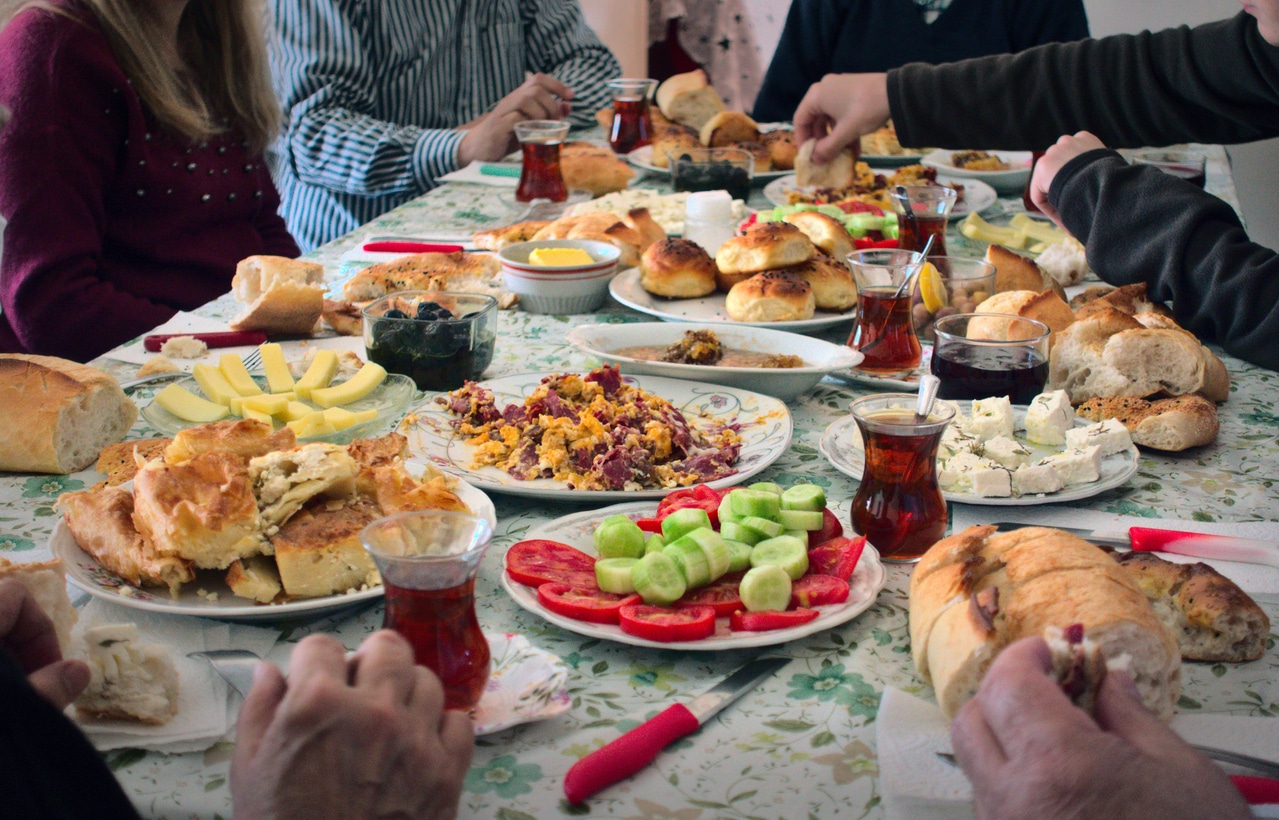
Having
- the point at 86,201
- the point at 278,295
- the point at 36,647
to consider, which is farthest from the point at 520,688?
the point at 86,201

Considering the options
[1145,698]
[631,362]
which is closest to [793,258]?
[631,362]

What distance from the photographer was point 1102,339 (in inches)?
72.3

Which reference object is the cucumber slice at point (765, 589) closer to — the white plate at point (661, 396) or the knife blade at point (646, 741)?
the knife blade at point (646, 741)

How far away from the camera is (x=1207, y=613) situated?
3.61 feet

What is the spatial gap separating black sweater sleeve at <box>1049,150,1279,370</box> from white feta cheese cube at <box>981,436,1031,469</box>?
0.72 metres

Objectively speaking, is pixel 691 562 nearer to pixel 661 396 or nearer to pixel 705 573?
pixel 705 573

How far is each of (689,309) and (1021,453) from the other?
0.98 meters

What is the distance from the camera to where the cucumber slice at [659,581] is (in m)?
1.14

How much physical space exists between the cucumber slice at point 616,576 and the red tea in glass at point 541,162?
2.24m

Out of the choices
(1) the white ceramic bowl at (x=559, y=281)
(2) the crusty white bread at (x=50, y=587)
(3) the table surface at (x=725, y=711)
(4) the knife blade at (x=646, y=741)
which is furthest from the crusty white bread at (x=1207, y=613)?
(1) the white ceramic bowl at (x=559, y=281)

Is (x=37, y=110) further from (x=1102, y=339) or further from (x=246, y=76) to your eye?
(x=1102, y=339)

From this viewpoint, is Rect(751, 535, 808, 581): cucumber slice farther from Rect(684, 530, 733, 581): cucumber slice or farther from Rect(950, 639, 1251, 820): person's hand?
Rect(950, 639, 1251, 820): person's hand

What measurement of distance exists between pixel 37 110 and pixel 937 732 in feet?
8.55

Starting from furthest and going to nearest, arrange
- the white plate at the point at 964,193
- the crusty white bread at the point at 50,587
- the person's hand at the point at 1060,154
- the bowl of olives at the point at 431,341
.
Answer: the white plate at the point at 964,193, the person's hand at the point at 1060,154, the bowl of olives at the point at 431,341, the crusty white bread at the point at 50,587
